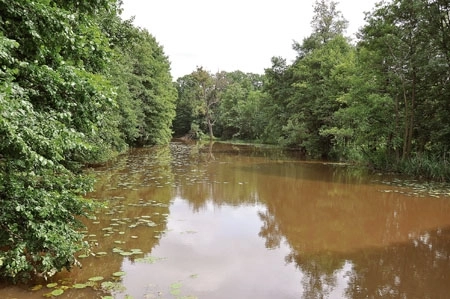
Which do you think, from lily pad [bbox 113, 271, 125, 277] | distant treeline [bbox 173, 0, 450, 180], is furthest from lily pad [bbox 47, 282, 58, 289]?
distant treeline [bbox 173, 0, 450, 180]

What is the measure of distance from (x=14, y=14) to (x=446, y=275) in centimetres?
692

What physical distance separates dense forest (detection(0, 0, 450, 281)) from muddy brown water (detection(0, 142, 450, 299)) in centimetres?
101

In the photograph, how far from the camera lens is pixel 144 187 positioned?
1248 centimetres

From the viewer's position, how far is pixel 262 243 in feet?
23.2

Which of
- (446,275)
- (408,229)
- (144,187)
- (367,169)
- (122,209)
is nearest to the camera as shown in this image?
(446,275)

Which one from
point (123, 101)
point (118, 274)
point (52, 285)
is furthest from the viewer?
point (123, 101)

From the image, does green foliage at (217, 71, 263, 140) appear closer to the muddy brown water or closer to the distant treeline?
the distant treeline

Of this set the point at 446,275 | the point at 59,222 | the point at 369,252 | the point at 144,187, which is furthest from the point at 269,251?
the point at 144,187

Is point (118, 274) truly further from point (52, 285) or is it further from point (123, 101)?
point (123, 101)

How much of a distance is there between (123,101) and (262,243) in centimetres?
1561

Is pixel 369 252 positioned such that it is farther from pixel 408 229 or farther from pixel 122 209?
pixel 122 209

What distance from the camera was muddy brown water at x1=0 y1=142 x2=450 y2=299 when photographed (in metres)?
4.93

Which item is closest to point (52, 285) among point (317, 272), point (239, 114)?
point (317, 272)

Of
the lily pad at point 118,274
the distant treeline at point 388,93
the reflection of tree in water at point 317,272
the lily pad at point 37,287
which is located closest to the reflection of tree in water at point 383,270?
the reflection of tree in water at point 317,272
